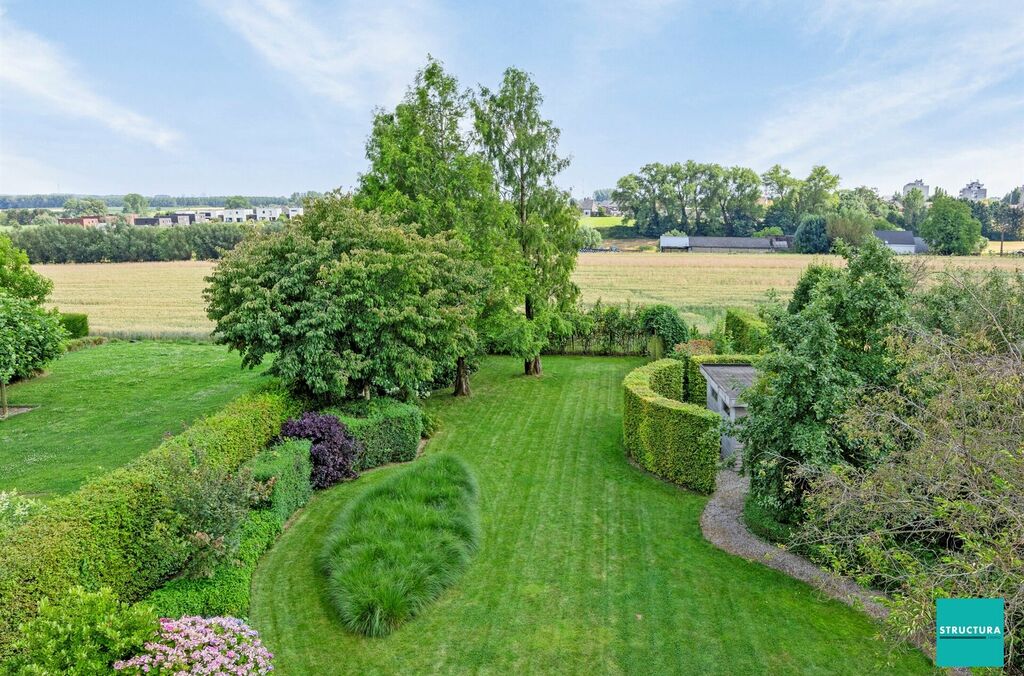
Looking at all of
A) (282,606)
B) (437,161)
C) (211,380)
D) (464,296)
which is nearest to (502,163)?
(437,161)

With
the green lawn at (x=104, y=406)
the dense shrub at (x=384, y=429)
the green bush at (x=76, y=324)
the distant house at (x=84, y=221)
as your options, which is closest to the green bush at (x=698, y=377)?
the dense shrub at (x=384, y=429)

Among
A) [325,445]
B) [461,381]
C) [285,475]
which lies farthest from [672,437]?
[461,381]

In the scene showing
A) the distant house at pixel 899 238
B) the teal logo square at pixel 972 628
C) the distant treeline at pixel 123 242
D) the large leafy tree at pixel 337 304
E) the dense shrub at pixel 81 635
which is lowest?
the dense shrub at pixel 81 635

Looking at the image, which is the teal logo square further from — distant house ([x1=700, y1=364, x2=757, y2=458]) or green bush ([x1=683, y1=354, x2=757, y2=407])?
green bush ([x1=683, y1=354, x2=757, y2=407])

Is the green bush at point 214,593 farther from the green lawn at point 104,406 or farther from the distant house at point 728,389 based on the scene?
the distant house at point 728,389

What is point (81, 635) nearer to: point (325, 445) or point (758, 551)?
point (325, 445)

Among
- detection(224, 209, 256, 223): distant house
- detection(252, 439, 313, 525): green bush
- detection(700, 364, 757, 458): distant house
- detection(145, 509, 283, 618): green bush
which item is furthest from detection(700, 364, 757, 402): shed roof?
detection(224, 209, 256, 223): distant house
